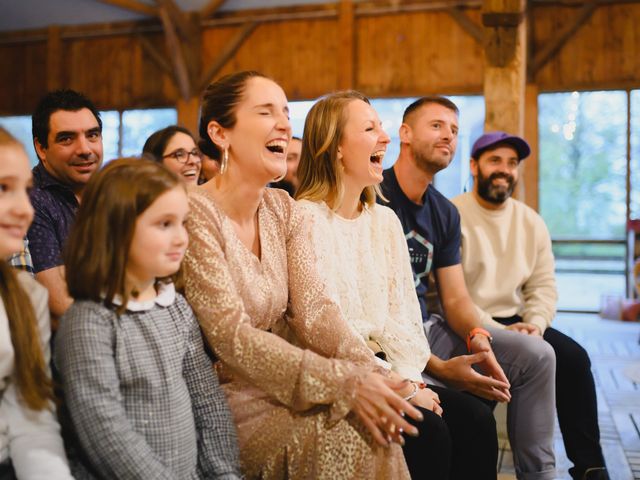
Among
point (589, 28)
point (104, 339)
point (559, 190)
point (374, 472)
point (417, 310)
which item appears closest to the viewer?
point (104, 339)

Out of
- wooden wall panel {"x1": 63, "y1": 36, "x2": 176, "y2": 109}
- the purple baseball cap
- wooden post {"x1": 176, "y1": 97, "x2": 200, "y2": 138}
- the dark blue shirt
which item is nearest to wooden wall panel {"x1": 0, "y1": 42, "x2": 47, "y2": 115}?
wooden wall panel {"x1": 63, "y1": 36, "x2": 176, "y2": 109}

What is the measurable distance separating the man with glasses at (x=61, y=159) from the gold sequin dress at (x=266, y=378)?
1.81 feet

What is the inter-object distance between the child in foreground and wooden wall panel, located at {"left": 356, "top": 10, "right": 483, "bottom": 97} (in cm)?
669

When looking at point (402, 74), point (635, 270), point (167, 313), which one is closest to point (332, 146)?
point (167, 313)

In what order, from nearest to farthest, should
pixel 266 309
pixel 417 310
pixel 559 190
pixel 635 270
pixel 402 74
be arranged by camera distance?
1. pixel 266 309
2. pixel 417 310
3. pixel 635 270
4. pixel 402 74
5. pixel 559 190

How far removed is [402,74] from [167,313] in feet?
22.4

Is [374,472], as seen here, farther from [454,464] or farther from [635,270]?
[635,270]

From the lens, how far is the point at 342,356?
1.93 meters

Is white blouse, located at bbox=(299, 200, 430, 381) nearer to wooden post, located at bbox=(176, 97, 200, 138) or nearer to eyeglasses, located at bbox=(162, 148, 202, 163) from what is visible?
eyeglasses, located at bbox=(162, 148, 202, 163)

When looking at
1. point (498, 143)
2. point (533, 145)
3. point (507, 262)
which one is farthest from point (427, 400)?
point (533, 145)

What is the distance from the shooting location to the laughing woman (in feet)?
7.32

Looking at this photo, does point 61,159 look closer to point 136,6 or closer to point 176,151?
point 176,151

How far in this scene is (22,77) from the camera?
9336mm

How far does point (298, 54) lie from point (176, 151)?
17.5ft
